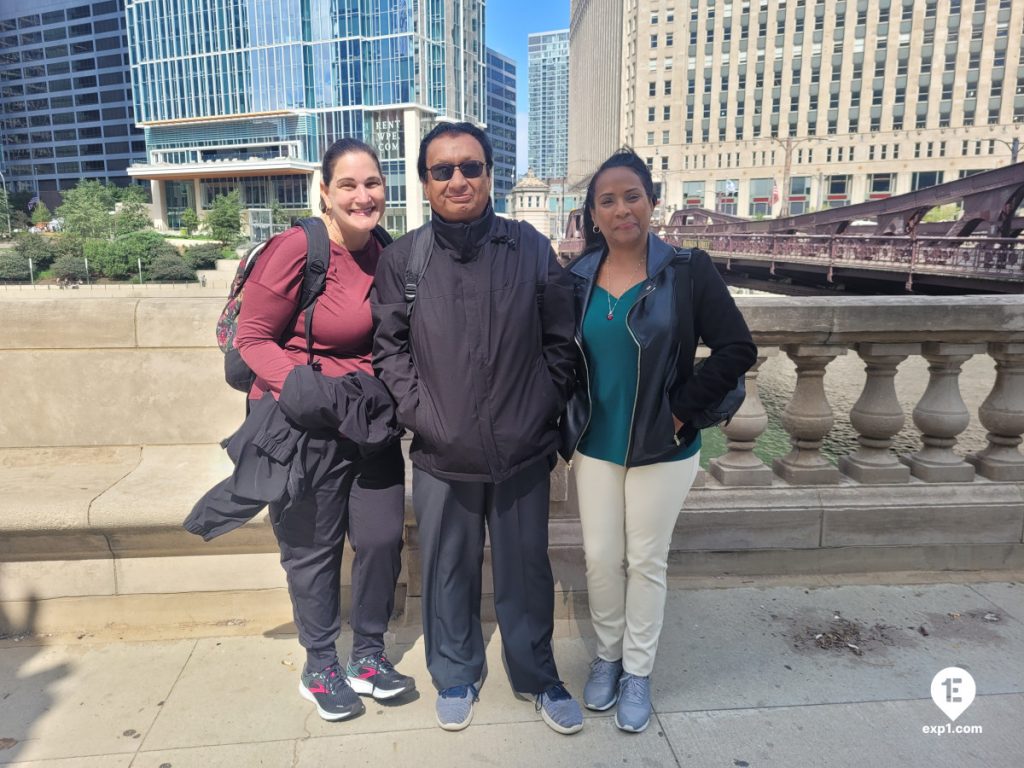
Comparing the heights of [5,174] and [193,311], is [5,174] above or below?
above

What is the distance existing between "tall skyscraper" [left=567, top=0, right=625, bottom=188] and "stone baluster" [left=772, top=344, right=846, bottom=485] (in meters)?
111

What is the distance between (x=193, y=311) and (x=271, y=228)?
78009 mm

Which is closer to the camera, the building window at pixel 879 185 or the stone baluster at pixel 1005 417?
the stone baluster at pixel 1005 417

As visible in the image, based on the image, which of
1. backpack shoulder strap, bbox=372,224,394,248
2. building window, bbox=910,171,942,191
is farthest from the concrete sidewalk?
building window, bbox=910,171,942,191

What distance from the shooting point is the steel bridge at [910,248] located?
2108 cm

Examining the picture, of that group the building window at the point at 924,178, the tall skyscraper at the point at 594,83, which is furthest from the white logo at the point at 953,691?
the tall skyscraper at the point at 594,83

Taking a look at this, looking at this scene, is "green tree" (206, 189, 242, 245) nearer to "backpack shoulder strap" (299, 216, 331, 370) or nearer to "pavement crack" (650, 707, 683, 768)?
"backpack shoulder strap" (299, 216, 331, 370)

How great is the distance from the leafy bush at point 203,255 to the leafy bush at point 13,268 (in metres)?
11.6

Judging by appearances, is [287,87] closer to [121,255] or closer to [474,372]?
[121,255]

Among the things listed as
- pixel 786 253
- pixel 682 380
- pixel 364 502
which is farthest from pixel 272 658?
pixel 786 253

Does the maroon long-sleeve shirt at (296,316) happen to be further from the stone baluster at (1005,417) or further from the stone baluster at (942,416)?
the stone baluster at (1005,417)

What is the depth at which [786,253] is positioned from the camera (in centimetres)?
3503

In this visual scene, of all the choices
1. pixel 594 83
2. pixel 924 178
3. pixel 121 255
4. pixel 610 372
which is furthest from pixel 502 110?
pixel 610 372

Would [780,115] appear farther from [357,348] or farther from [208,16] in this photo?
[357,348]
